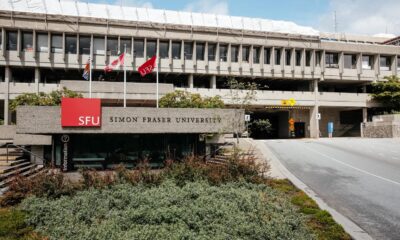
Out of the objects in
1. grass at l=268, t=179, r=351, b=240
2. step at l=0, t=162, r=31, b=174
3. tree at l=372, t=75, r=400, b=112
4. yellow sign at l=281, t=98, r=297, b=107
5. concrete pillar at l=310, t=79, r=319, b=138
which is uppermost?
tree at l=372, t=75, r=400, b=112

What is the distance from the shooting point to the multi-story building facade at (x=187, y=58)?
37.1 meters

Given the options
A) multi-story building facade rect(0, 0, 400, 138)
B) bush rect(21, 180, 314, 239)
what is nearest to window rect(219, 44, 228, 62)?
multi-story building facade rect(0, 0, 400, 138)

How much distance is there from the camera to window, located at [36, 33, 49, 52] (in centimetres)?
3822

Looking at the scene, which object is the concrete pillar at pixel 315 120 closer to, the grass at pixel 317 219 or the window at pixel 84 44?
the window at pixel 84 44

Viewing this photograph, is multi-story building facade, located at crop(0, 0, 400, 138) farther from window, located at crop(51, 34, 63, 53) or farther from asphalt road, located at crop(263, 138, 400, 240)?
asphalt road, located at crop(263, 138, 400, 240)

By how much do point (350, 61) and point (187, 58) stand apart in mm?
27063

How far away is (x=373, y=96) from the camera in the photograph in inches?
1858

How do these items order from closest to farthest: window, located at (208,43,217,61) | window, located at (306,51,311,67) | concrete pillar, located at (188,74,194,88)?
concrete pillar, located at (188,74,194,88), window, located at (208,43,217,61), window, located at (306,51,311,67)

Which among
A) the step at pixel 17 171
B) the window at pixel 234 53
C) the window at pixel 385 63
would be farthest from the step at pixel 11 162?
the window at pixel 385 63

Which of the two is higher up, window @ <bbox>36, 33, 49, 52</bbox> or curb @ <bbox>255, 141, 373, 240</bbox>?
window @ <bbox>36, 33, 49, 52</bbox>

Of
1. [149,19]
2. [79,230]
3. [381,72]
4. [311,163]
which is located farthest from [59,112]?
[381,72]

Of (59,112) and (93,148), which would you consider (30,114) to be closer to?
(59,112)

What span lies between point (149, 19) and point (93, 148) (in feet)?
101

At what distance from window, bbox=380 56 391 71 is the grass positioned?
152ft
